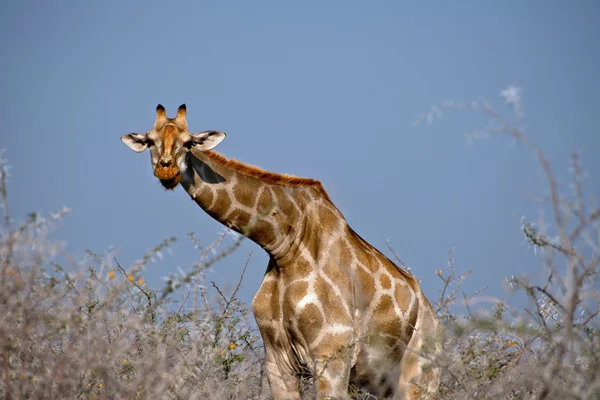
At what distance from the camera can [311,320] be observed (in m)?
7.55

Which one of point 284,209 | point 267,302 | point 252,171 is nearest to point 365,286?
point 267,302

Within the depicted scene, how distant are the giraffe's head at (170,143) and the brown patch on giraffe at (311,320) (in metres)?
1.67

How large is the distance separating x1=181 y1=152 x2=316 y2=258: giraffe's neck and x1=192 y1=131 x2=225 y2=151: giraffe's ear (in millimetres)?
83

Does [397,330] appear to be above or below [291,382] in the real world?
above

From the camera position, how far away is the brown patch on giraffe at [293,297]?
7.61m

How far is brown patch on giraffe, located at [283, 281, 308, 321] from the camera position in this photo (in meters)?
7.61

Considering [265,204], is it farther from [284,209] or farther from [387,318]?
[387,318]

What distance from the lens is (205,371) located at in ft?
21.6

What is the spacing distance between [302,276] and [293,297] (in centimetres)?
22

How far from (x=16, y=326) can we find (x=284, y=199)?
2.77 m

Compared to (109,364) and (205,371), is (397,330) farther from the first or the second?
(109,364)

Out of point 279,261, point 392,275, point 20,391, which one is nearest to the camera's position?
point 20,391

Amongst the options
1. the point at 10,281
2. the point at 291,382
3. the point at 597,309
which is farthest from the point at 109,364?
the point at 597,309

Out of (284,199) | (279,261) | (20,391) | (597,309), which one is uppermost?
(284,199)
